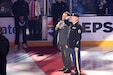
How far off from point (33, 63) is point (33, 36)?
357cm

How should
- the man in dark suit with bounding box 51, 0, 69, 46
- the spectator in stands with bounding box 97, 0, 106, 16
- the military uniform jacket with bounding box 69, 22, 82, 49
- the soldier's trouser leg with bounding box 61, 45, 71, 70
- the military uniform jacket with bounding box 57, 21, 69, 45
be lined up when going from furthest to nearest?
the spectator in stands with bounding box 97, 0, 106, 16
the man in dark suit with bounding box 51, 0, 69, 46
the soldier's trouser leg with bounding box 61, 45, 71, 70
the military uniform jacket with bounding box 57, 21, 69, 45
the military uniform jacket with bounding box 69, 22, 82, 49

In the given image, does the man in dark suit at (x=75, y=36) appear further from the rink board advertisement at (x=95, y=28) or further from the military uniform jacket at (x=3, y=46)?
the rink board advertisement at (x=95, y=28)

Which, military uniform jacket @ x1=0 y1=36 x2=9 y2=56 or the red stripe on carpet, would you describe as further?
the red stripe on carpet

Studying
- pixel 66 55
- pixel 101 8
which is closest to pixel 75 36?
pixel 66 55

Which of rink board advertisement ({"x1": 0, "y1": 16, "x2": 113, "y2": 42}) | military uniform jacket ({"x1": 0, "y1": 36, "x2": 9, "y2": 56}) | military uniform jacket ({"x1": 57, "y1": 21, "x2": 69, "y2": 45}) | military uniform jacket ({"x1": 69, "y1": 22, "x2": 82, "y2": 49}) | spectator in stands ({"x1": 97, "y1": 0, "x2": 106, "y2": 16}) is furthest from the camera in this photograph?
spectator in stands ({"x1": 97, "y1": 0, "x2": 106, "y2": 16})

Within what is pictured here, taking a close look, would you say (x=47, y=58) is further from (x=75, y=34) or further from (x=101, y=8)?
(x=101, y=8)

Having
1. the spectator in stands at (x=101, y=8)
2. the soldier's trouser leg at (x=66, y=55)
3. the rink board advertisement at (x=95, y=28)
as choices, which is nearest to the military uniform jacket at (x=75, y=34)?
the soldier's trouser leg at (x=66, y=55)

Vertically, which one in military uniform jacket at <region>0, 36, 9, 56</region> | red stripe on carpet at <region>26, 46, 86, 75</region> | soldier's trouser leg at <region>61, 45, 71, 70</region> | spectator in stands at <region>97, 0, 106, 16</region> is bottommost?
red stripe on carpet at <region>26, 46, 86, 75</region>

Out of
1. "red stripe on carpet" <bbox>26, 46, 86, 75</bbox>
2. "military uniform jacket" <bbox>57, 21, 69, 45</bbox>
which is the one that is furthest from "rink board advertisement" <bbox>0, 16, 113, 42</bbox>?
"military uniform jacket" <bbox>57, 21, 69, 45</bbox>

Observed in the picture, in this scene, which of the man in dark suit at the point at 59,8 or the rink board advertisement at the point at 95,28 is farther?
the rink board advertisement at the point at 95,28

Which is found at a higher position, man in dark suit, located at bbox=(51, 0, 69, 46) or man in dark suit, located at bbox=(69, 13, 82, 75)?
man in dark suit, located at bbox=(51, 0, 69, 46)

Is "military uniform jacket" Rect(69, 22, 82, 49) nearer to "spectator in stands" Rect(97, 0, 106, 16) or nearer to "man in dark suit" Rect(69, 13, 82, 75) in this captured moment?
"man in dark suit" Rect(69, 13, 82, 75)

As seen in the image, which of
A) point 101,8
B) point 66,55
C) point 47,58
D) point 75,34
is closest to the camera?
point 75,34

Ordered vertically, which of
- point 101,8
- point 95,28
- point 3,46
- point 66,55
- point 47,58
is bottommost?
point 47,58
